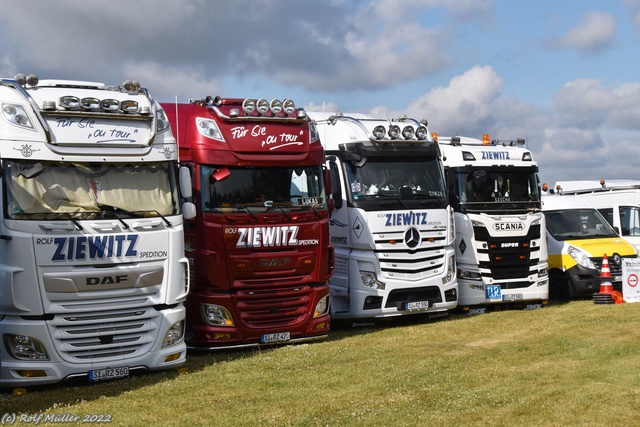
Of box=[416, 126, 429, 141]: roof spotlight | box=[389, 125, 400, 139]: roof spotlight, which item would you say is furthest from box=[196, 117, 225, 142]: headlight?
box=[416, 126, 429, 141]: roof spotlight

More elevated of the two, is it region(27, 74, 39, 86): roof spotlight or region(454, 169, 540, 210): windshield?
region(27, 74, 39, 86): roof spotlight

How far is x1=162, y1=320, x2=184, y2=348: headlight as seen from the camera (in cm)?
1103

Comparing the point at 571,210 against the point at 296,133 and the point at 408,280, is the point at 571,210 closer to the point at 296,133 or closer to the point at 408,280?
the point at 408,280

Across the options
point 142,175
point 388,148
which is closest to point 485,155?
point 388,148

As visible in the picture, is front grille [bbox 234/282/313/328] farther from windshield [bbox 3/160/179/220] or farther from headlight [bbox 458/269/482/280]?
headlight [bbox 458/269/482/280]

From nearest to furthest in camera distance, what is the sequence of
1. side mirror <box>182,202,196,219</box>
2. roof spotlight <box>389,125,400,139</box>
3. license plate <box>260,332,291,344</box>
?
side mirror <box>182,202,196,219</box> → license plate <box>260,332,291,344</box> → roof spotlight <box>389,125,400,139</box>

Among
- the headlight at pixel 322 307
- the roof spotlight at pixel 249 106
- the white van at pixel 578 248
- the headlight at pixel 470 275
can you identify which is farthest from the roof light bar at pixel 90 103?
the white van at pixel 578 248

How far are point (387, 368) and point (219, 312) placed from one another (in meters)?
3.10

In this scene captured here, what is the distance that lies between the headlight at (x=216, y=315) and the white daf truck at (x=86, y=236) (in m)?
1.35

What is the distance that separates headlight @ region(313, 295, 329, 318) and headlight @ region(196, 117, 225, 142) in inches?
121

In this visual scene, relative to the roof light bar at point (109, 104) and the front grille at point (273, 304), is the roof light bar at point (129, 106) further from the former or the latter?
the front grille at point (273, 304)

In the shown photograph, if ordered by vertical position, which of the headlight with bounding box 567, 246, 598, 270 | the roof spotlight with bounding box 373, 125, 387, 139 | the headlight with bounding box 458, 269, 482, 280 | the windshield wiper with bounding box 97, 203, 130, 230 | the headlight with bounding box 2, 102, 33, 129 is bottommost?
the headlight with bounding box 458, 269, 482, 280

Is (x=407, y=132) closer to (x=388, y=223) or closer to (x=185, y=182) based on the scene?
(x=388, y=223)

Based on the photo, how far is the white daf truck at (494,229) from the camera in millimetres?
16703
